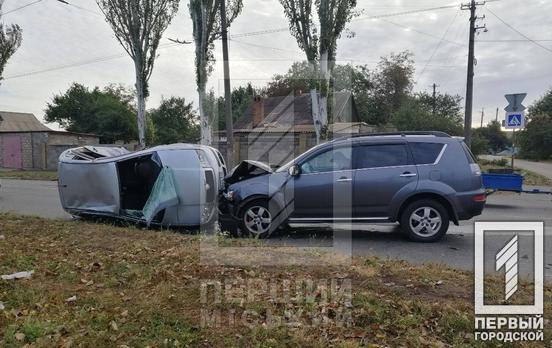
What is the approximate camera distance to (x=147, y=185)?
803cm

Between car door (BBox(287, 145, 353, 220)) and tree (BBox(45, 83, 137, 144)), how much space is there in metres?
31.7

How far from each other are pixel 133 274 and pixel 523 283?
165 inches

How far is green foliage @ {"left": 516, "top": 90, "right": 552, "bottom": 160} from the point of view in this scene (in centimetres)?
4581

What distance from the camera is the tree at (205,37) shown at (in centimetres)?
1897

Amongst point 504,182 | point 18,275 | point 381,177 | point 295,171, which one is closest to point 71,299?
point 18,275

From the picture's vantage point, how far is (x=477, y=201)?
265 inches

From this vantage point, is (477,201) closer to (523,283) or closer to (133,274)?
(523,283)

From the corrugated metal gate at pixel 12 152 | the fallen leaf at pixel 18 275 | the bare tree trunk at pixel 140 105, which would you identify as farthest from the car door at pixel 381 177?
the corrugated metal gate at pixel 12 152

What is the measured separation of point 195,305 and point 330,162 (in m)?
4.12

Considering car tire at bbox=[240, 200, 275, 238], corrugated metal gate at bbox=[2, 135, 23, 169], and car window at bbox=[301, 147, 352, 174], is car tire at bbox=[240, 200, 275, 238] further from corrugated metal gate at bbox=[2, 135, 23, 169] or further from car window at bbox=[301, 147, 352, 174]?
corrugated metal gate at bbox=[2, 135, 23, 169]

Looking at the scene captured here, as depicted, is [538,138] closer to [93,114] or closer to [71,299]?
[93,114]

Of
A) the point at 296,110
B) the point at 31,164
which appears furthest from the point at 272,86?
the point at 31,164

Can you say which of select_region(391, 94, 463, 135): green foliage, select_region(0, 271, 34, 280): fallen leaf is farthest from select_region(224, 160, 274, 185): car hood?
select_region(391, 94, 463, 135): green foliage

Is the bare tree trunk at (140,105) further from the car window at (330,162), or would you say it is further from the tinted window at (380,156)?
the tinted window at (380,156)
